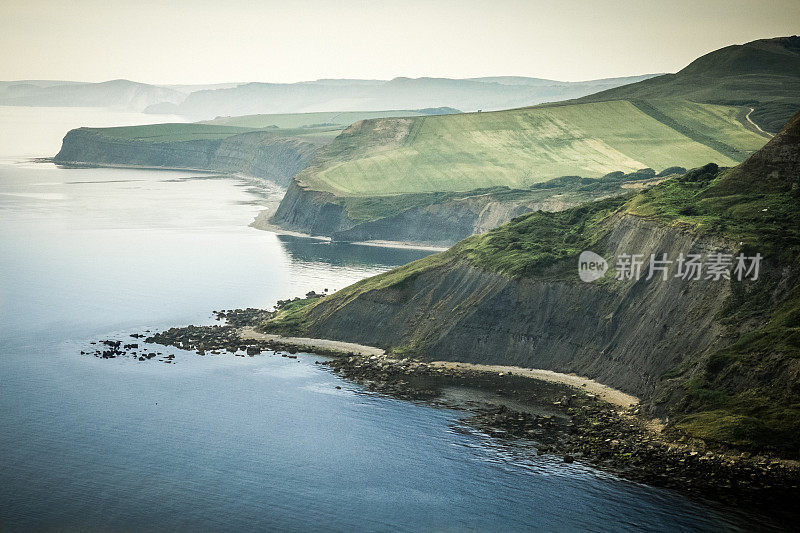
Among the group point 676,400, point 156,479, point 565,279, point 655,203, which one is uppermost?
point 655,203

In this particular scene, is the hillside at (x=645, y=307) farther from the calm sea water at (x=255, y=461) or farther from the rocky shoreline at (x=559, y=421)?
the calm sea water at (x=255, y=461)

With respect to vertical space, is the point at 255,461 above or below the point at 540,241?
below

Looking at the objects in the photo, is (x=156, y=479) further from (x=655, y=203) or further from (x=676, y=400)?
(x=655, y=203)

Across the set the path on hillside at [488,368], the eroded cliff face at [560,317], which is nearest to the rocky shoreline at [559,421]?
the path on hillside at [488,368]

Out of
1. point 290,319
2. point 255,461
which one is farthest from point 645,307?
point 290,319

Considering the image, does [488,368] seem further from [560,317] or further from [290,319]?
[290,319]

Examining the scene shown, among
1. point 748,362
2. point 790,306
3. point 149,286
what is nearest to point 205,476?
point 748,362
